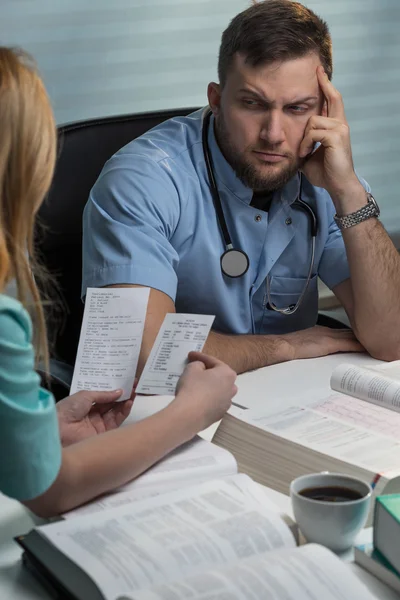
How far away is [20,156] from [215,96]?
1113 millimetres

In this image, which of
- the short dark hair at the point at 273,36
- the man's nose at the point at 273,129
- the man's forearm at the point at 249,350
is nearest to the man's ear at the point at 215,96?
the short dark hair at the point at 273,36

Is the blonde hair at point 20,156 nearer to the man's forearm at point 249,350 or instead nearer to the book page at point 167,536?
the book page at point 167,536

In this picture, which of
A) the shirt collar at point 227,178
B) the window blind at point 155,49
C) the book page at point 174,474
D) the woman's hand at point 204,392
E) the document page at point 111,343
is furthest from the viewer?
the window blind at point 155,49

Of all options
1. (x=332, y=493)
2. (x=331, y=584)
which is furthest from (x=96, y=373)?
(x=331, y=584)

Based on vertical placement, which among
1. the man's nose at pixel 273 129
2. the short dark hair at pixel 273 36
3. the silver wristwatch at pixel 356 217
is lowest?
the silver wristwatch at pixel 356 217

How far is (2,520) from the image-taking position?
120 centimetres

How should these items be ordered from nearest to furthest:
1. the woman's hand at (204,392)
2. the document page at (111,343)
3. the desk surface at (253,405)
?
the desk surface at (253,405) < the woman's hand at (204,392) < the document page at (111,343)

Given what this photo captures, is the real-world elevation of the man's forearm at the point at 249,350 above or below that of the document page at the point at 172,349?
below

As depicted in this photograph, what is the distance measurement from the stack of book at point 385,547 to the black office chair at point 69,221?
43.4 inches

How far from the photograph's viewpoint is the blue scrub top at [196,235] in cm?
190

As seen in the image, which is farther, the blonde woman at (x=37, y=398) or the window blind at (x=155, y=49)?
the window blind at (x=155, y=49)

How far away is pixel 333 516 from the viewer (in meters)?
1.06

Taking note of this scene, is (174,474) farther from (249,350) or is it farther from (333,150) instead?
(333,150)

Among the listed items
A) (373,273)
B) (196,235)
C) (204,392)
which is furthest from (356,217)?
(204,392)
